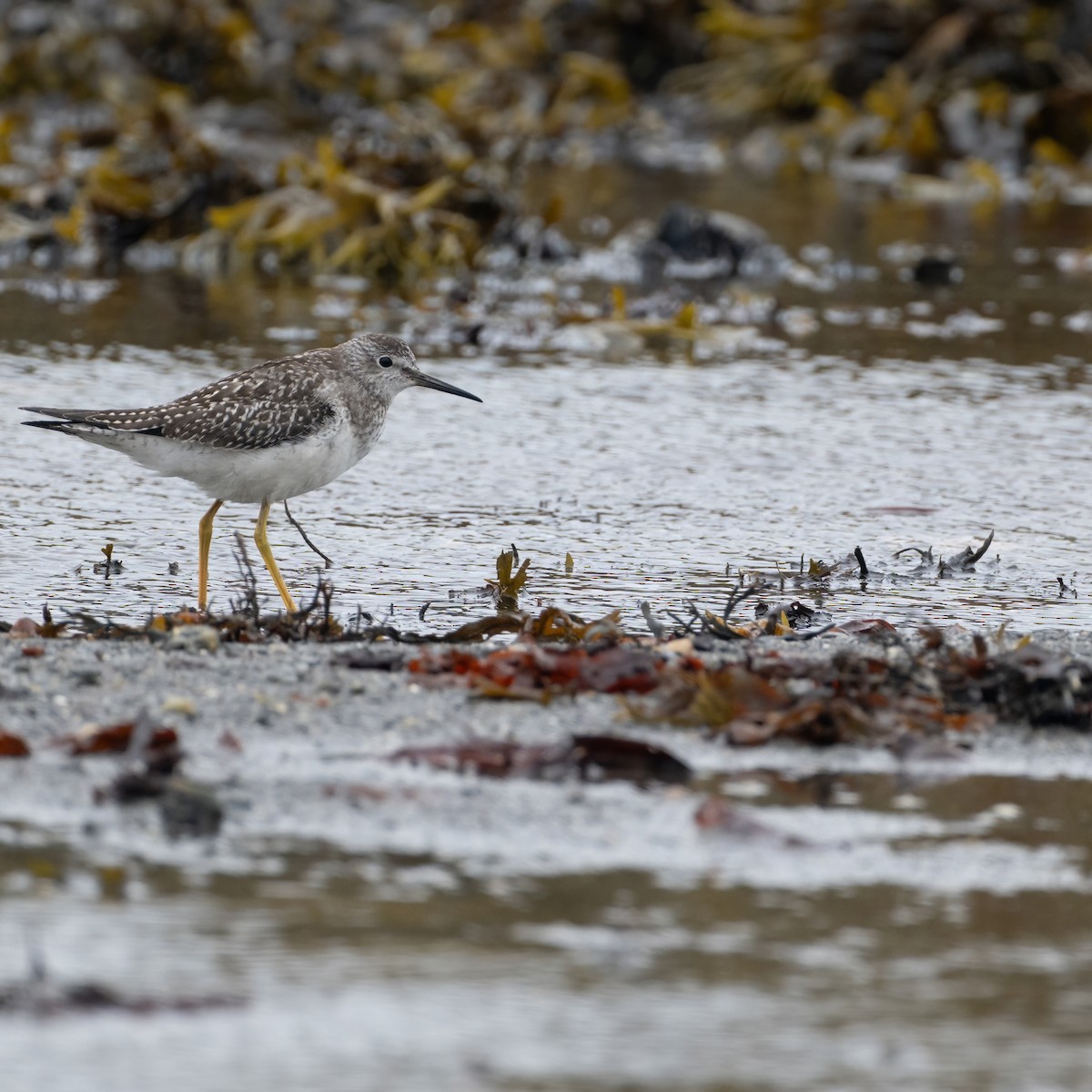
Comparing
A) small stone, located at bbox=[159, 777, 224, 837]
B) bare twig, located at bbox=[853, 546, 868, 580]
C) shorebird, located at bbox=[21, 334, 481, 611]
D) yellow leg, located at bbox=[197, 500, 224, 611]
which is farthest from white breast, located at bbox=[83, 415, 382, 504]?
small stone, located at bbox=[159, 777, 224, 837]

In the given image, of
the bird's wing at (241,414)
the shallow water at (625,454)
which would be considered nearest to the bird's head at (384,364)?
the bird's wing at (241,414)

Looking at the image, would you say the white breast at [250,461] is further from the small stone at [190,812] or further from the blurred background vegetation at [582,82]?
the blurred background vegetation at [582,82]

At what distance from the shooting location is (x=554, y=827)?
4113mm

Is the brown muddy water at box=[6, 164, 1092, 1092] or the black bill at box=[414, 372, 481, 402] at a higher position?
the black bill at box=[414, 372, 481, 402]

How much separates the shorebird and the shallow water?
16.1 inches

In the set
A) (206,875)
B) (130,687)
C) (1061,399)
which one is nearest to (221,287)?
(1061,399)

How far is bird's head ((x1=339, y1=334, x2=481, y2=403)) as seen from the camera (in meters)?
7.11

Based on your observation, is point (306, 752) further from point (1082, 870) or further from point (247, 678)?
point (1082, 870)

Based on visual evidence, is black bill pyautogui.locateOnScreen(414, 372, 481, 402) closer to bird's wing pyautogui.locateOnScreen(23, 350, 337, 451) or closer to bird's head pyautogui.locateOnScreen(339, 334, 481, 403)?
bird's head pyautogui.locateOnScreen(339, 334, 481, 403)

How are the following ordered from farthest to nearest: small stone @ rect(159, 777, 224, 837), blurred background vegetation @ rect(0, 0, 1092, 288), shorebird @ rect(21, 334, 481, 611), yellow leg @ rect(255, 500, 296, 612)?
blurred background vegetation @ rect(0, 0, 1092, 288), shorebird @ rect(21, 334, 481, 611), yellow leg @ rect(255, 500, 296, 612), small stone @ rect(159, 777, 224, 837)

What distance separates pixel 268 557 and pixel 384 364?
96 centimetres

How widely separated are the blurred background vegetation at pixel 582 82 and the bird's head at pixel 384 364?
26.1ft

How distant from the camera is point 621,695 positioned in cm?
494

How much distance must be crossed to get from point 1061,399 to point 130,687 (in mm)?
6283
